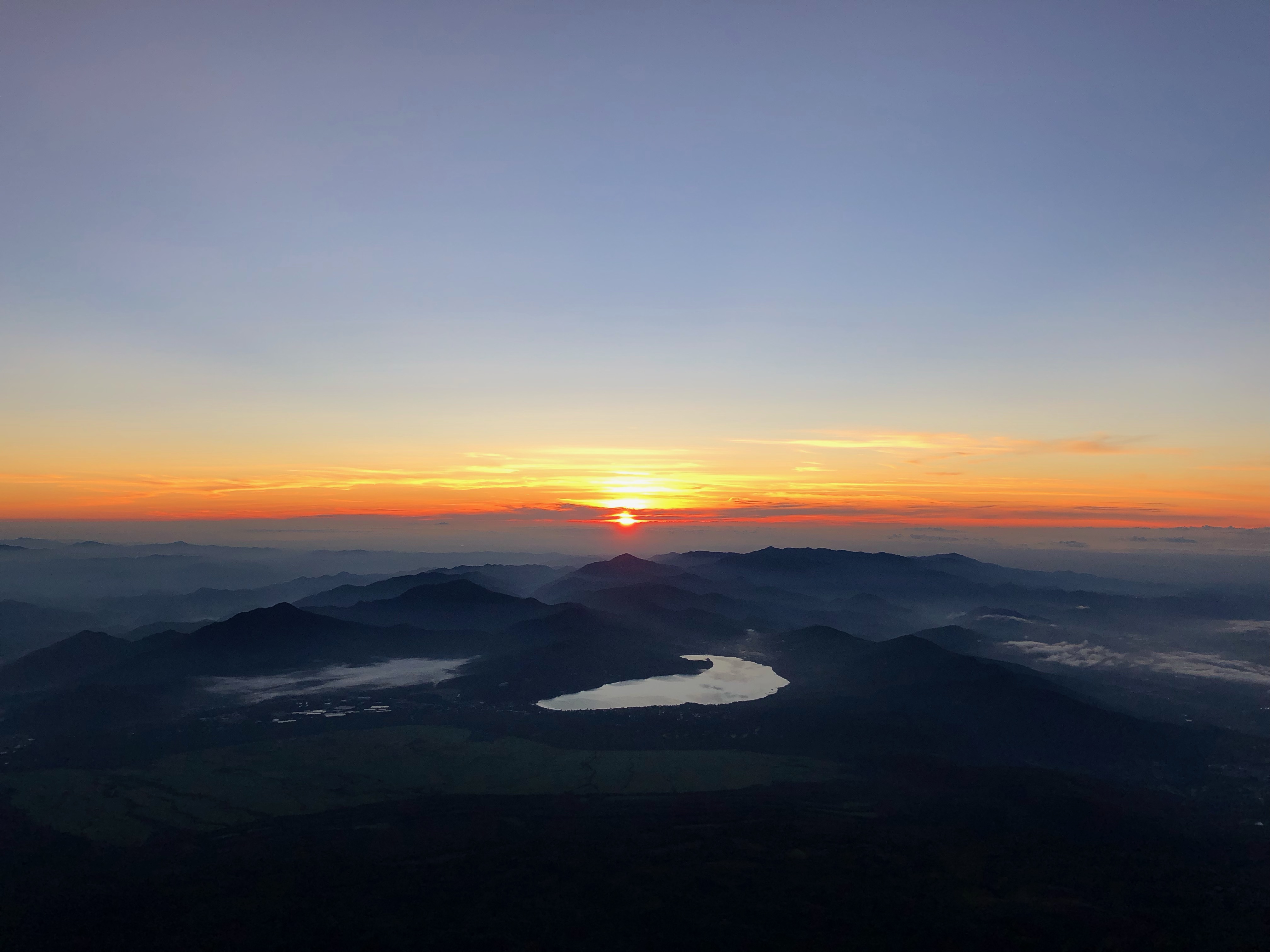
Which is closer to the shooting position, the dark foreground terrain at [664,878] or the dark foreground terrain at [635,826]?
the dark foreground terrain at [664,878]

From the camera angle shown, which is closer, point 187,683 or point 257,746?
point 257,746

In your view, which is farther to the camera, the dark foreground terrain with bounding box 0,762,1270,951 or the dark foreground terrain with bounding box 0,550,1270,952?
the dark foreground terrain with bounding box 0,550,1270,952

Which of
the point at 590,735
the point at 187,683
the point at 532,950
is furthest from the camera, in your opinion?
the point at 187,683

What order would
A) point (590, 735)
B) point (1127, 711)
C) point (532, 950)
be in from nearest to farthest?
point (532, 950)
point (590, 735)
point (1127, 711)

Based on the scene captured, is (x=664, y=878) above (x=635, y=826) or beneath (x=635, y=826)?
above

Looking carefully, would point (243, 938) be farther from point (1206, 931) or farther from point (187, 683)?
point (187, 683)

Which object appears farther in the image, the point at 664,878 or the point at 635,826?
the point at 635,826

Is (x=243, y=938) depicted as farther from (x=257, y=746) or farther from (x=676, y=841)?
(x=257, y=746)

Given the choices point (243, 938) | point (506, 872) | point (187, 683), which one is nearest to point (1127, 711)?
point (506, 872)

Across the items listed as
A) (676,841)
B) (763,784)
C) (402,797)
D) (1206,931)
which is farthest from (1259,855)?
(402,797)
